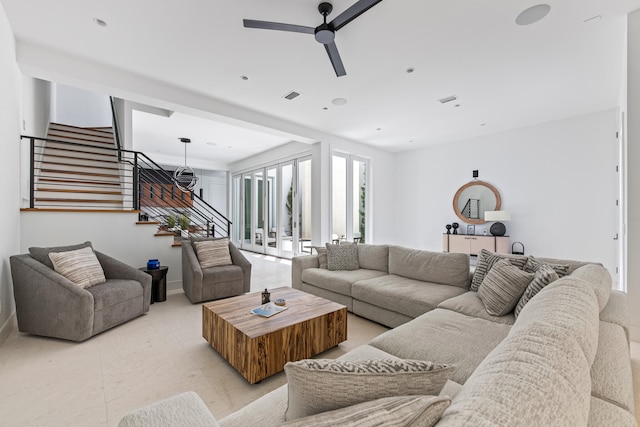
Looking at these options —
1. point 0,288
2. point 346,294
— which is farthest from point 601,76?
point 0,288

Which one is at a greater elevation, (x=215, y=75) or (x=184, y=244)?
(x=215, y=75)

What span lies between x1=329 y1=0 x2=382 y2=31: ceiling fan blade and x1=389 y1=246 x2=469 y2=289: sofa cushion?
2520mm

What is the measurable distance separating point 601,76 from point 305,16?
3842mm

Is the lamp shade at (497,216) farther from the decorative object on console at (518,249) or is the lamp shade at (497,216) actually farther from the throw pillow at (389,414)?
the throw pillow at (389,414)

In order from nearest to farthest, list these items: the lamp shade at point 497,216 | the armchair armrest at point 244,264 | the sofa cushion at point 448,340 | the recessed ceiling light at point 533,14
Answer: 1. the sofa cushion at point 448,340
2. the recessed ceiling light at point 533,14
3. the armchair armrest at point 244,264
4. the lamp shade at point 497,216

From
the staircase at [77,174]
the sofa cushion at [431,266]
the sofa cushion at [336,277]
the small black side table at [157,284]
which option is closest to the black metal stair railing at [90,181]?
the staircase at [77,174]

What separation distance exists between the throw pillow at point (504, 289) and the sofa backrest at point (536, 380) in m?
1.23

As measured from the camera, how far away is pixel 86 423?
1.61 metres

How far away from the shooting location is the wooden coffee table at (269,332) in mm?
1984

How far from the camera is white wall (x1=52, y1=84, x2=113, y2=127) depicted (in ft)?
22.2

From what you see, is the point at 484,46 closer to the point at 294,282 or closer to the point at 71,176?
the point at 294,282

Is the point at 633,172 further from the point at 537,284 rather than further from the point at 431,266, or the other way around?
the point at 431,266

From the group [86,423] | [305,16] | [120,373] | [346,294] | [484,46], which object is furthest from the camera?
[346,294]

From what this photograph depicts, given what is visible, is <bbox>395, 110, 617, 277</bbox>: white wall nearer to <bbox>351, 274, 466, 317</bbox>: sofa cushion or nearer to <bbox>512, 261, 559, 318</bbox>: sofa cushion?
<bbox>351, 274, 466, 317</bbox>: sofa cushion
